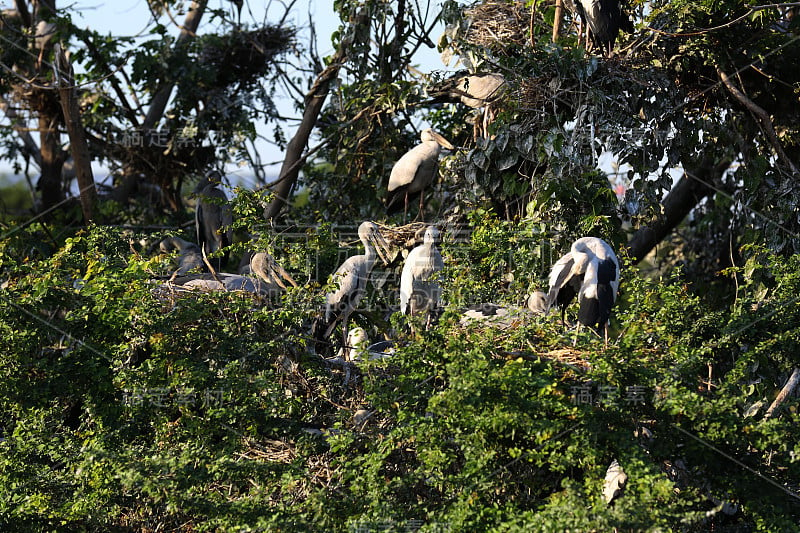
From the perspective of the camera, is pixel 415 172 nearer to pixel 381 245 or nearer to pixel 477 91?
pixel 477 91

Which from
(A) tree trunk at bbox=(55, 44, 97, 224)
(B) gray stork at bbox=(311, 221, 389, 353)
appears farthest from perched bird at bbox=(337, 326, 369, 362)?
(A) tree trunk at bbox=(55, 44, 97, 224)

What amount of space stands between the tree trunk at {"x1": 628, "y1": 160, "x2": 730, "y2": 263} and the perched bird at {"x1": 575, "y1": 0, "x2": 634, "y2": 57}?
6.87ft

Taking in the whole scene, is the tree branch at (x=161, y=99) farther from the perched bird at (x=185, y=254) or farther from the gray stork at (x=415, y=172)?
the gray stork at (x=415, y=172)

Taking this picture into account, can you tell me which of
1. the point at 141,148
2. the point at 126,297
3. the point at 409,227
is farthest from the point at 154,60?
the point at 126,297

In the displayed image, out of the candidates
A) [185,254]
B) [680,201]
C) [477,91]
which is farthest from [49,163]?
[680,201]

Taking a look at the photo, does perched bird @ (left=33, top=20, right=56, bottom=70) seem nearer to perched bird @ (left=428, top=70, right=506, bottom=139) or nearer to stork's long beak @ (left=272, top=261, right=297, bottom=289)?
perched bird @ (left=428, top=70, right=506, bottom=139)

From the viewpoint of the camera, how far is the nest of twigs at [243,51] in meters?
10.5

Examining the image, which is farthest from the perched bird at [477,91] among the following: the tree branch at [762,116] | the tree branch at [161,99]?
the tree branch at [161,99]

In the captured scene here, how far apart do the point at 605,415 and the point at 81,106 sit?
26.8 feet

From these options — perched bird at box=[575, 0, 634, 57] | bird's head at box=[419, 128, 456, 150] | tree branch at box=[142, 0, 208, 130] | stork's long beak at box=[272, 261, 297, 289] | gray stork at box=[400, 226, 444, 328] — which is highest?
tree branch at box=[142, 0, 208, 130]

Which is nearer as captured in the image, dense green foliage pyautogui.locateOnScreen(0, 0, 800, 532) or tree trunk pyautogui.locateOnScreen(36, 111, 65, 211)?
dense green foliage pyautogui.locateOnScreen(0, 0, 800, 532)

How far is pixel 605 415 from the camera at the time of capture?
14.2 ft

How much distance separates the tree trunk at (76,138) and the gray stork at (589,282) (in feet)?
15.6

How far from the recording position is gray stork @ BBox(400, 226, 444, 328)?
5602 mm
